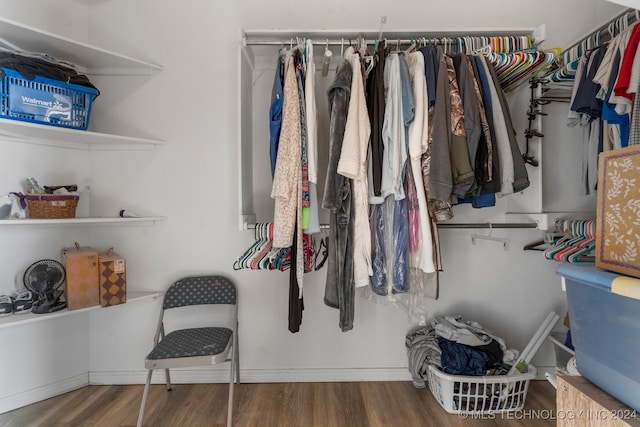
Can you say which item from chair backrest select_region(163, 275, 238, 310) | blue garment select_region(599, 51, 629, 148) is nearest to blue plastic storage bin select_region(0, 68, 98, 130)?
chair backrest select_region(163, 275, 238, 310)

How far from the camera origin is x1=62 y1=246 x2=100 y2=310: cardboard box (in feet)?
5.64

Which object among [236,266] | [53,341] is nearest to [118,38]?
[236,266]

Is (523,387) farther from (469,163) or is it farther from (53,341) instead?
(53,341)

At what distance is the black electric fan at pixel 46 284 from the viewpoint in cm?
169

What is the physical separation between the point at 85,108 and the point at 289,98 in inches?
44.6

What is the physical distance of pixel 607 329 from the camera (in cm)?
66

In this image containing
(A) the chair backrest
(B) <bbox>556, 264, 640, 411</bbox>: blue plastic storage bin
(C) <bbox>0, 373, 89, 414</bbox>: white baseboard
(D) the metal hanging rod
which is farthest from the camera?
(A) the chair backrest

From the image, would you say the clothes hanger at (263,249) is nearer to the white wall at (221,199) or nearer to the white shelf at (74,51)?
the white wall at (221,199)

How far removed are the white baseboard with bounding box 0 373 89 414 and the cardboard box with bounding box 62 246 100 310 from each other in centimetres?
63

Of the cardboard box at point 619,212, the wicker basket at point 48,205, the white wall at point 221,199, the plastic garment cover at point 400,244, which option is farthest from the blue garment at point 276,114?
the cardboard box at point 619,212

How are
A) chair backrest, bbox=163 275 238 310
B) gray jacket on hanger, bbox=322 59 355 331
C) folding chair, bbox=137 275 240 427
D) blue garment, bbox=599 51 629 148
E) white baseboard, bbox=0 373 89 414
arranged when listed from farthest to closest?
chair backrest, bbox=163 275 238 310
white baseboard, bbox=0 373 89 414
folding chair, bbox=137 275 240 427
gray jacket on hanger, bbox=322 59 355 331
blue garment, bbox=599 51 629 148

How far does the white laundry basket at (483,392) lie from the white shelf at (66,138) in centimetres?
219

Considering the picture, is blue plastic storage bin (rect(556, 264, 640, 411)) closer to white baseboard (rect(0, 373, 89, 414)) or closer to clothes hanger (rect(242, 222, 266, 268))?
clothes hanger (rect(242, 222, 266, 268))

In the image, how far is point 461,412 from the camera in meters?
1.74
